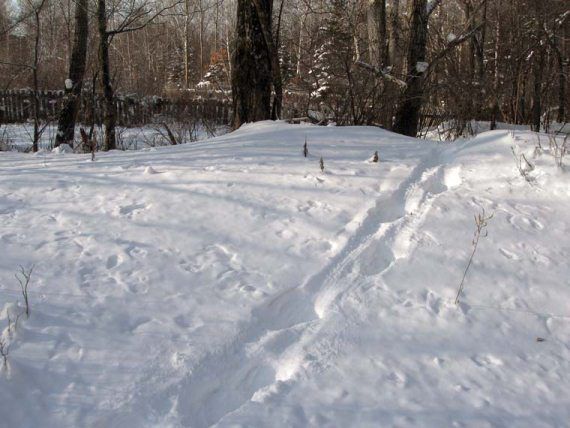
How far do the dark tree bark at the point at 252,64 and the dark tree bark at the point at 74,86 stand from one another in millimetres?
3591

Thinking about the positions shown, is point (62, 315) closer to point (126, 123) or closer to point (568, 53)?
point (568, 53)

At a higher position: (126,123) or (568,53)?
(568,53)

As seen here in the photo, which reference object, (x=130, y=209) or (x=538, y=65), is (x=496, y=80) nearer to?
(x=538, y=65)

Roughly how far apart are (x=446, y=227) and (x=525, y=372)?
122cm

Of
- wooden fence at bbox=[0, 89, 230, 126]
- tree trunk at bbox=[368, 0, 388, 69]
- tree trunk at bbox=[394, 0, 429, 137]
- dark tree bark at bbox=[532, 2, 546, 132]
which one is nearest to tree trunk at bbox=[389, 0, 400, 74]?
tree trunk at bbox=[368, 0, 388, 69]

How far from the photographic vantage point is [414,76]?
22.6ft

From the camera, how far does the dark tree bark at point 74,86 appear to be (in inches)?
335

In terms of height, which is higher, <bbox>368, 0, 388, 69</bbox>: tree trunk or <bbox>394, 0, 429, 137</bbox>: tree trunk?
<bbox>368, 0, 388, 69</bbox>: tree trunk

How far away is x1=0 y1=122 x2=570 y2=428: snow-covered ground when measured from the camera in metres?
1.59

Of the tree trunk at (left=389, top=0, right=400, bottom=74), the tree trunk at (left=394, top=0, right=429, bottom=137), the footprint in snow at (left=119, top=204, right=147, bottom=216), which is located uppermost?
the tree trunk at (left=389, top=0, right=400, bottom=74)

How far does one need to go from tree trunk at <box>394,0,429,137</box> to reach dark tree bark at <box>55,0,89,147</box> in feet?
19.3

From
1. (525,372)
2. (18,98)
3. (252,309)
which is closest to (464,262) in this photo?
(525,372)

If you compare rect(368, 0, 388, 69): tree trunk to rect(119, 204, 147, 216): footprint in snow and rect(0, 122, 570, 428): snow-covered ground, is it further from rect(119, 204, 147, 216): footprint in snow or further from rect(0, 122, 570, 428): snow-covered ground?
rect(119, 204, 147, 216): footprint in snow

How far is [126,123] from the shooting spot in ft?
44.1
